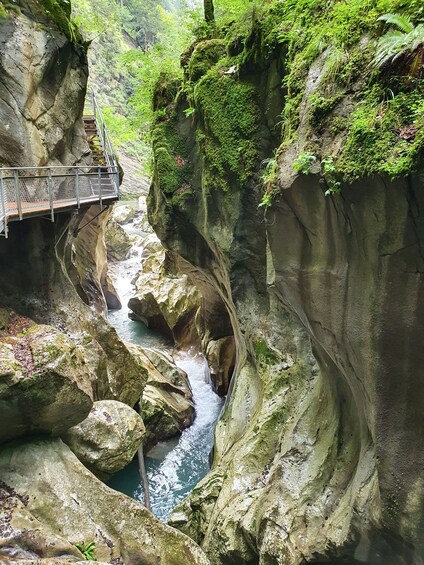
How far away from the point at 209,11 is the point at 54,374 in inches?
436

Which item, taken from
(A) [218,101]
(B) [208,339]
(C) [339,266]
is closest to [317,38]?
(C) [339,266]

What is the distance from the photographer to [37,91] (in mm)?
12445

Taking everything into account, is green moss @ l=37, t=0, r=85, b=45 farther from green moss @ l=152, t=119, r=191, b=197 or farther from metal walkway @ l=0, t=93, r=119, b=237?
green moss @ l=152, t=119, r=191, b=197

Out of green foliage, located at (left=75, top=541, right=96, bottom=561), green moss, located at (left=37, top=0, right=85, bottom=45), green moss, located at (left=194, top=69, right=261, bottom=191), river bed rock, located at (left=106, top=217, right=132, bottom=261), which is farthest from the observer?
river bed rock, located at (left=106, top=217, right=132, bottom=261)

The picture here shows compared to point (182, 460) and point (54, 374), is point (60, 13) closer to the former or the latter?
point (54, 374)

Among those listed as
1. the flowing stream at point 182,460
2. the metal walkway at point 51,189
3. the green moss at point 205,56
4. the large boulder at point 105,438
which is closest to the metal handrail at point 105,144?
the metal walkway at point 51,189

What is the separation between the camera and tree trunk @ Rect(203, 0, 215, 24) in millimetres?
11896

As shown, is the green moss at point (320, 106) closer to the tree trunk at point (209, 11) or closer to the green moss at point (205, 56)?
the green moss at point (205, 56)

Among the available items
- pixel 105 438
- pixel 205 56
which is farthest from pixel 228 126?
pixel 105 438

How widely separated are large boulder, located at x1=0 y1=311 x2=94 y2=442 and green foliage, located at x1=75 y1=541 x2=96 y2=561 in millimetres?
2392

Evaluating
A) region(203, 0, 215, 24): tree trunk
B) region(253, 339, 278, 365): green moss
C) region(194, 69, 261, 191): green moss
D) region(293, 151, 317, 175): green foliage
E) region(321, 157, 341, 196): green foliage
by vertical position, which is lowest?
region(253, 339, 278, 365): green moss

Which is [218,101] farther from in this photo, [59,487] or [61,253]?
[59,487]

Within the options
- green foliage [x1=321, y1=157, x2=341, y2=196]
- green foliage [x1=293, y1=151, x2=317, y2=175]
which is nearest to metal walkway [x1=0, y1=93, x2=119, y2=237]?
green foliage [x1=293, y1=151, x2=317, y2=175]

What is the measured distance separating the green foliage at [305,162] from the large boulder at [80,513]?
702 centimetres
